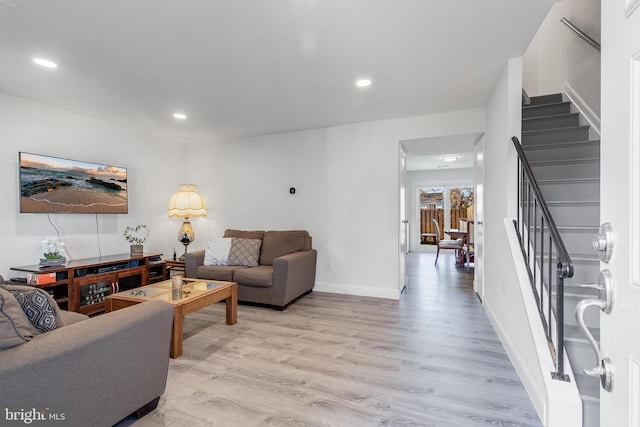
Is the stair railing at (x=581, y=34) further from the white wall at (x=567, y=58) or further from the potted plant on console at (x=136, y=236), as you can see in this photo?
the potted plant on console at (x=136, y=236)

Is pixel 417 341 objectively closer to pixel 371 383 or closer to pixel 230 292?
pixel 371 383

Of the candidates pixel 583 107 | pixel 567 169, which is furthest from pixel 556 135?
pixel 567 169

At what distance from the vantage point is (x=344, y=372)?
214 centimetres

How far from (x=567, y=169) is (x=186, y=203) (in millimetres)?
4836

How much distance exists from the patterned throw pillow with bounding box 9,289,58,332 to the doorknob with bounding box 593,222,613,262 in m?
2.03

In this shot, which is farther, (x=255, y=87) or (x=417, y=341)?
(x=255, y=87)

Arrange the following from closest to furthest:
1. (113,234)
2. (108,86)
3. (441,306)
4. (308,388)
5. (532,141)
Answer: (308,388), (108,86), (532,141), (441,306), (113,234)

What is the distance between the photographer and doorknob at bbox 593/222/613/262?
2.31ft

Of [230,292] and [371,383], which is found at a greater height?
[230,292]

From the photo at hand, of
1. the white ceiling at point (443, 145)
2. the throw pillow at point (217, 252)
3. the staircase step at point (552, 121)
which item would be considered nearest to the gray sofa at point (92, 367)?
the throw pillow at point (217, 252)

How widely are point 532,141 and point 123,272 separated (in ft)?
16.2

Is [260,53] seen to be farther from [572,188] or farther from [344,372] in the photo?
[572,188]

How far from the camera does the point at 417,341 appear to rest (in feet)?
8.68

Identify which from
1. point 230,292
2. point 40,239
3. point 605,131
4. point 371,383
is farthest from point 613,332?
point 40,239
